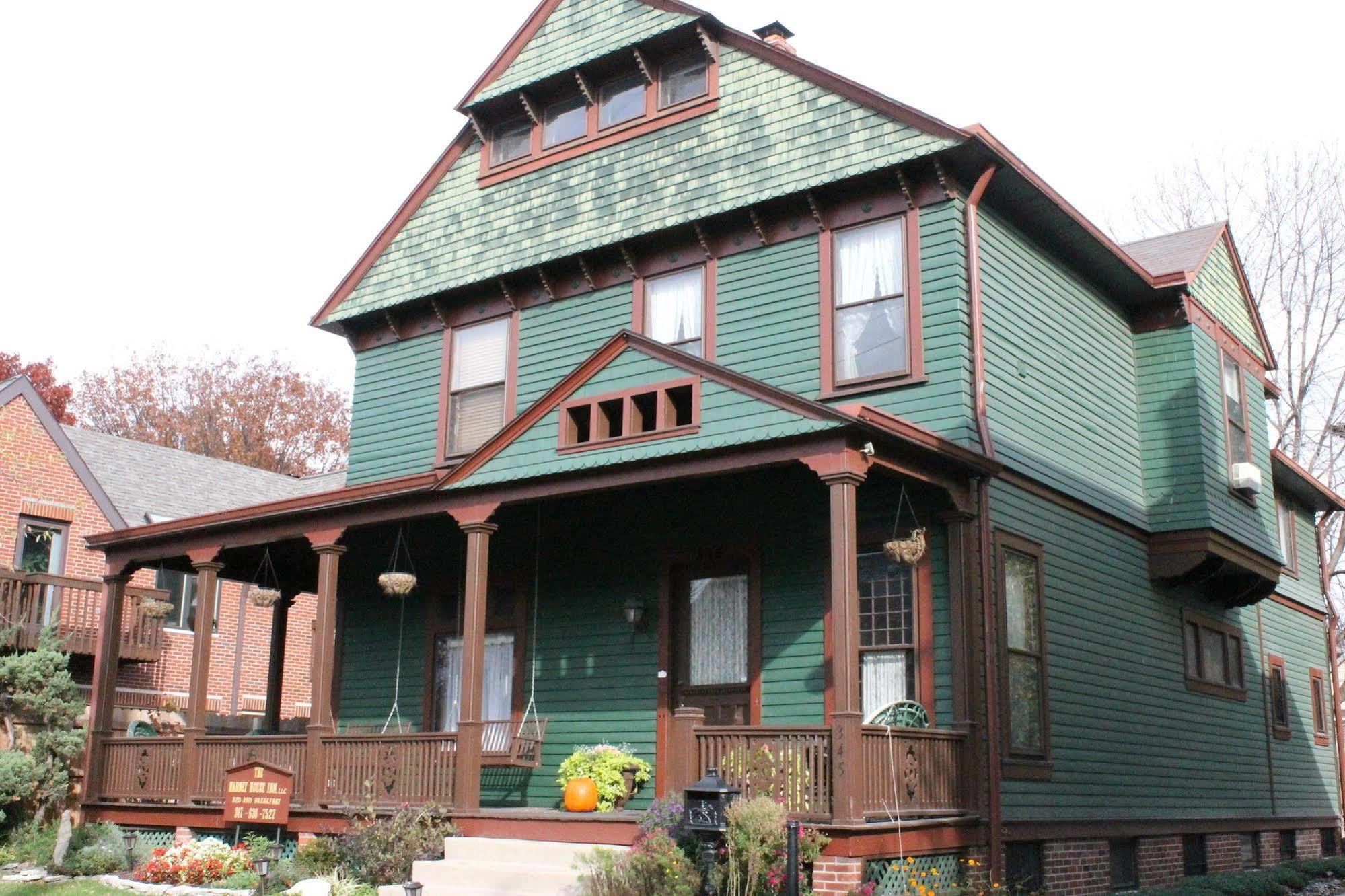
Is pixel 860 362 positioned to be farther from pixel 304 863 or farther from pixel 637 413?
pixel 304 863

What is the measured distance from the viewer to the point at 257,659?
2775 centimetres

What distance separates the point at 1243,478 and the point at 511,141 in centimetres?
1041

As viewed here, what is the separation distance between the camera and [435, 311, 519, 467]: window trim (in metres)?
17.3

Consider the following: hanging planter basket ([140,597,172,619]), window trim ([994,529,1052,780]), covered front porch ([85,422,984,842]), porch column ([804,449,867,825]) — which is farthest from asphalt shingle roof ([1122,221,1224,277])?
hanging planter basket ([140,597,172,619])

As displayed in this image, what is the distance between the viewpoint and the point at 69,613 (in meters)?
23.0

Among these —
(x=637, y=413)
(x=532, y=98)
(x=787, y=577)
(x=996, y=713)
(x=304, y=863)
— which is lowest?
(x=304, y=863)

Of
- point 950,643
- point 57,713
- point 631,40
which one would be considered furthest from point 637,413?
point 57,713

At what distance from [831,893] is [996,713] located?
3.11m

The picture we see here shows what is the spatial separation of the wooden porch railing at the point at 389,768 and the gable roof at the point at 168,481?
41.3 ft

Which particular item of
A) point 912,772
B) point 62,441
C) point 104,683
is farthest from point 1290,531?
point 62,441

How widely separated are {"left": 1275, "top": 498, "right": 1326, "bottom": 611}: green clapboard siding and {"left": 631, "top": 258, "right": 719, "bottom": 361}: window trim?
11.2 meters

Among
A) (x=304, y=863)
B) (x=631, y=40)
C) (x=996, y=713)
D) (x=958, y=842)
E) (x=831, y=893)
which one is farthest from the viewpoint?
(x=631, y=40)

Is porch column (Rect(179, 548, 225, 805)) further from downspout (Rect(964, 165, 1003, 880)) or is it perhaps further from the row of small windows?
downspout (Rect(964, 165, 1003, 880))

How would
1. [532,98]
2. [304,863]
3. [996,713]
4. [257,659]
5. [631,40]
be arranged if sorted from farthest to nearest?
[257,659], [532,98], [631,40], [304,863], [996,713]
